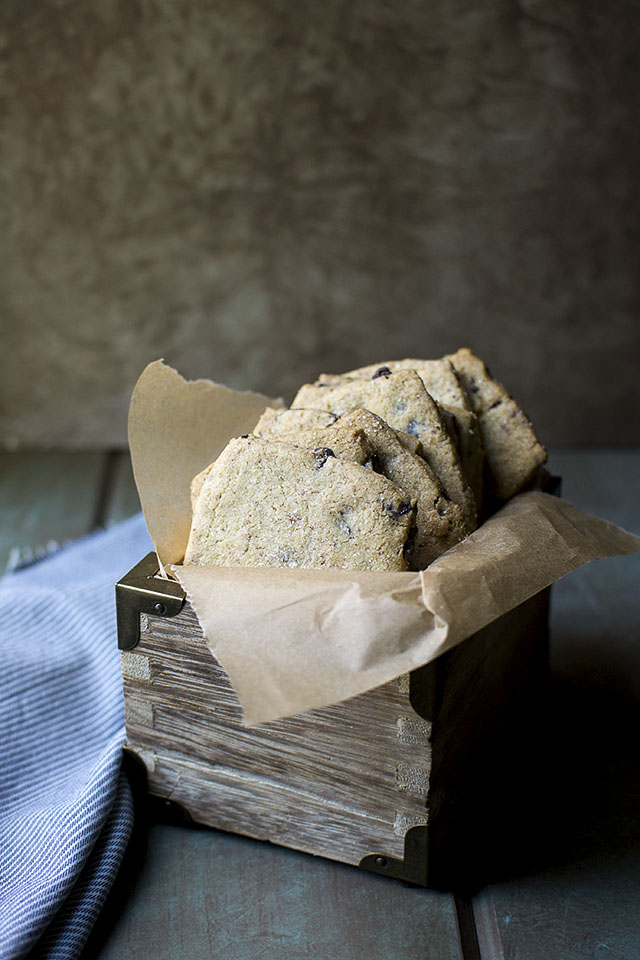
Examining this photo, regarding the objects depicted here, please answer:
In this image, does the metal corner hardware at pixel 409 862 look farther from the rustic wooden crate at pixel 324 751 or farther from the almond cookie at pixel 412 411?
the almond cookie at pixel 412 411

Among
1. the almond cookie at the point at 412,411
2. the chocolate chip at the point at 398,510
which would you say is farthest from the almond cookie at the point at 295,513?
the almond cookie at the point at 412,411

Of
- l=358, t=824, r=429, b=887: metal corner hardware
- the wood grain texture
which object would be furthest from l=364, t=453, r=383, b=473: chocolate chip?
l=358, t=824, r=429, b=887: metal corner hardware

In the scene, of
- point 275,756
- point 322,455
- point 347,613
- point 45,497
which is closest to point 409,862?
point 275,756

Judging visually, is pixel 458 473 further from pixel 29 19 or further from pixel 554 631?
pixel 29 19

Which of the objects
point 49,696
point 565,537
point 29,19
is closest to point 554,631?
point 565,537

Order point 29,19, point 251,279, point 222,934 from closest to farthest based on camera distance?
point 222,934 → point 29,19 → point 251,279

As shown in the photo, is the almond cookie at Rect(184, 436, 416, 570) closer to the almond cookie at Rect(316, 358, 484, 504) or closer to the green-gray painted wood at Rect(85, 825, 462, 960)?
the almond cookie at Rect(316, 358, 484, 504)
